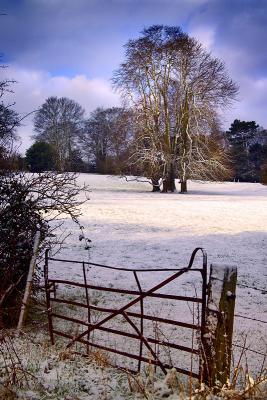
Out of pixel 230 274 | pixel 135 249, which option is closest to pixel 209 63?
pixel 135 249

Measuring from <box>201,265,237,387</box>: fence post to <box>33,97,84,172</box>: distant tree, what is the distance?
53.9 metres

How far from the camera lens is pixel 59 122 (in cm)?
6128

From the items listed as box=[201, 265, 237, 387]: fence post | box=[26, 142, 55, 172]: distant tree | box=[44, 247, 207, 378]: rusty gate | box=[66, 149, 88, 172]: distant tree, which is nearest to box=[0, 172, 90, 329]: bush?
box=[26, 142, 55, 172]: distant tree

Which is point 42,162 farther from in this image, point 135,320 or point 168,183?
point 168,183

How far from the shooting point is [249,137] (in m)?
74.7

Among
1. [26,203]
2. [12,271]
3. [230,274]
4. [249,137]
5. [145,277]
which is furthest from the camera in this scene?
[249,137]

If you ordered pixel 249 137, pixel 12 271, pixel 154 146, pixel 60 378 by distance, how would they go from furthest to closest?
pixel 249 137
pixel 154 146
pixel 12 271
pixel 60 378

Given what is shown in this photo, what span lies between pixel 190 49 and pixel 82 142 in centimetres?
3289

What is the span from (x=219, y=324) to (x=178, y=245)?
947cm

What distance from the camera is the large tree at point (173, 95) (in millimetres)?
33500

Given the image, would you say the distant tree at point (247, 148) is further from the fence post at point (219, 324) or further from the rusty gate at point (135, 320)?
the fence post at point (219, 324)

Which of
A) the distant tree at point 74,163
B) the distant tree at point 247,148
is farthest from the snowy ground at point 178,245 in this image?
the distant tree at point 247,148

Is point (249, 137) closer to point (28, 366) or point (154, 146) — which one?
point (154, 146)

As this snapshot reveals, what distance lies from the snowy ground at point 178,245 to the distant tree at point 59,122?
38535 mm
